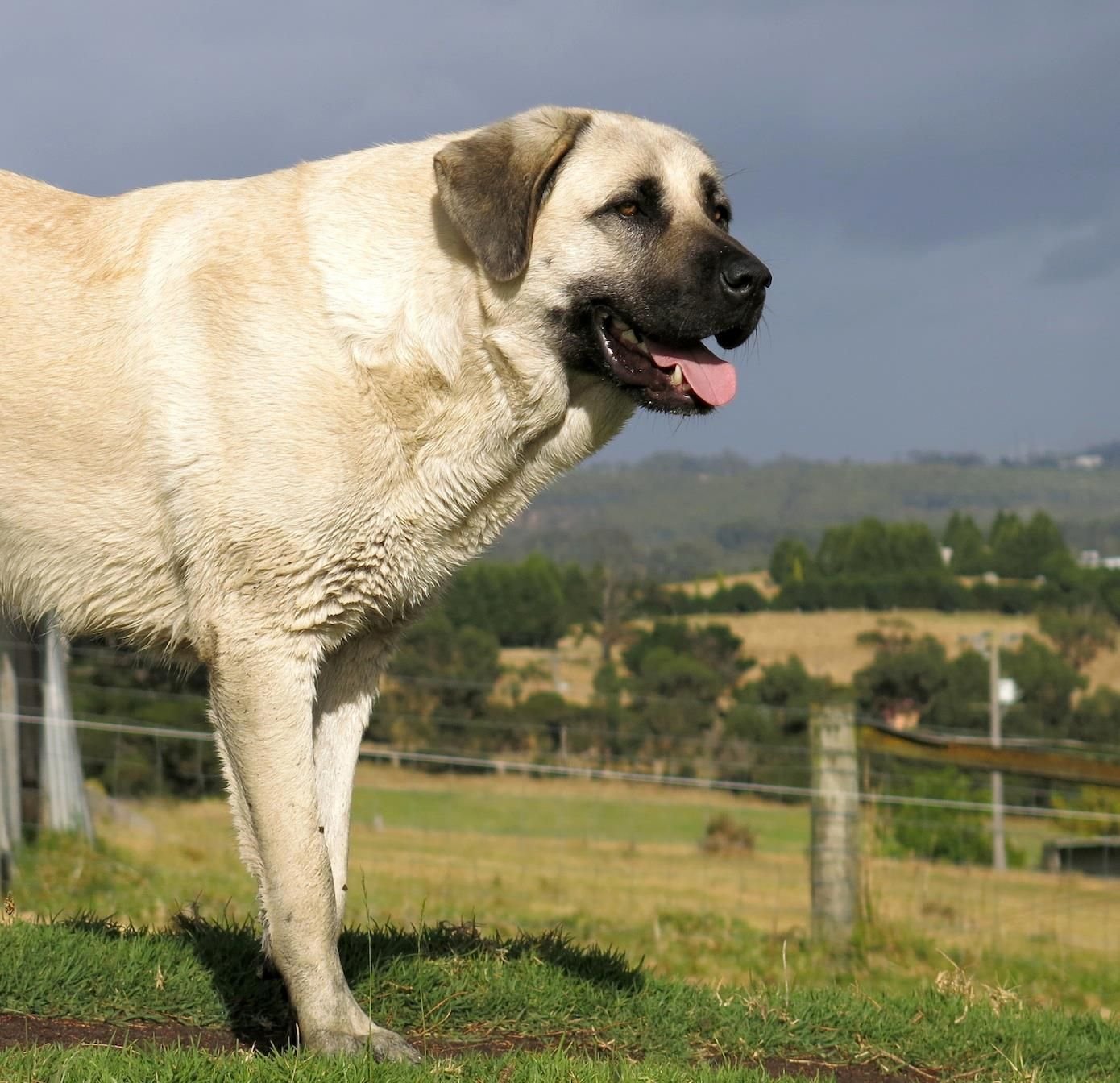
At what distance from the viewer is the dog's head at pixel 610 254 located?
3842mm

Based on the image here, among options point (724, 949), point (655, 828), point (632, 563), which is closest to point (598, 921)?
point (724, 949)

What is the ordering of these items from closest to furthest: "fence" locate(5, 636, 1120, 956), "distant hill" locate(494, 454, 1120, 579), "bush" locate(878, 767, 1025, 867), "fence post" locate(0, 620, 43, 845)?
"fence" locate(5, 636, 1120, 956) < "fence post" locate(0, 620, 43, 845) < "bush" locate(878, 767, 1025, 867) < "distant hill" locate(494, 454, 1120, 579)

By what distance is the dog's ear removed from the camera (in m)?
3.78

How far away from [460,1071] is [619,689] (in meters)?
39.6

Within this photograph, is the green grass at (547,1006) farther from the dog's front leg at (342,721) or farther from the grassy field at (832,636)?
the grassy field at (832,636)

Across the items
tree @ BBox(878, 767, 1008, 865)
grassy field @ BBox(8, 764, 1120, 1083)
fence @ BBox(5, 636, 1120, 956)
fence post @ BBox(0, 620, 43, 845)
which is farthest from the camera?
tree @ BBox(878, 767, 1008, 865)

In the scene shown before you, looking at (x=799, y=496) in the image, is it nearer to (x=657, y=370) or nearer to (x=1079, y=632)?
(x=1079, y=632)

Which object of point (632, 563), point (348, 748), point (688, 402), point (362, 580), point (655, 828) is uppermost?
point (632, 563)

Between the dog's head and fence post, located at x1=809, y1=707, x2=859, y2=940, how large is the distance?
390cm

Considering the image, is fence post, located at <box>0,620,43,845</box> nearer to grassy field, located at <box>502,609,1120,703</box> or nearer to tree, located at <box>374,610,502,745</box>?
tree, located at <box>374,610,502,745</box>

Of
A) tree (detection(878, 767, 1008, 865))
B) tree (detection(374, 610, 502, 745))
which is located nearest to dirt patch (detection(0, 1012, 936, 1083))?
tree (detection(878, 767, 1008, 865))

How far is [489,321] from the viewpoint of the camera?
3920mm

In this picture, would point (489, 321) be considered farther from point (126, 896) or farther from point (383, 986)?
point (126, 896)

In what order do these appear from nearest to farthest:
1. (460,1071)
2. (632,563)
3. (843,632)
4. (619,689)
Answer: (460,1071), (619,689), (843,632), (632,563)
